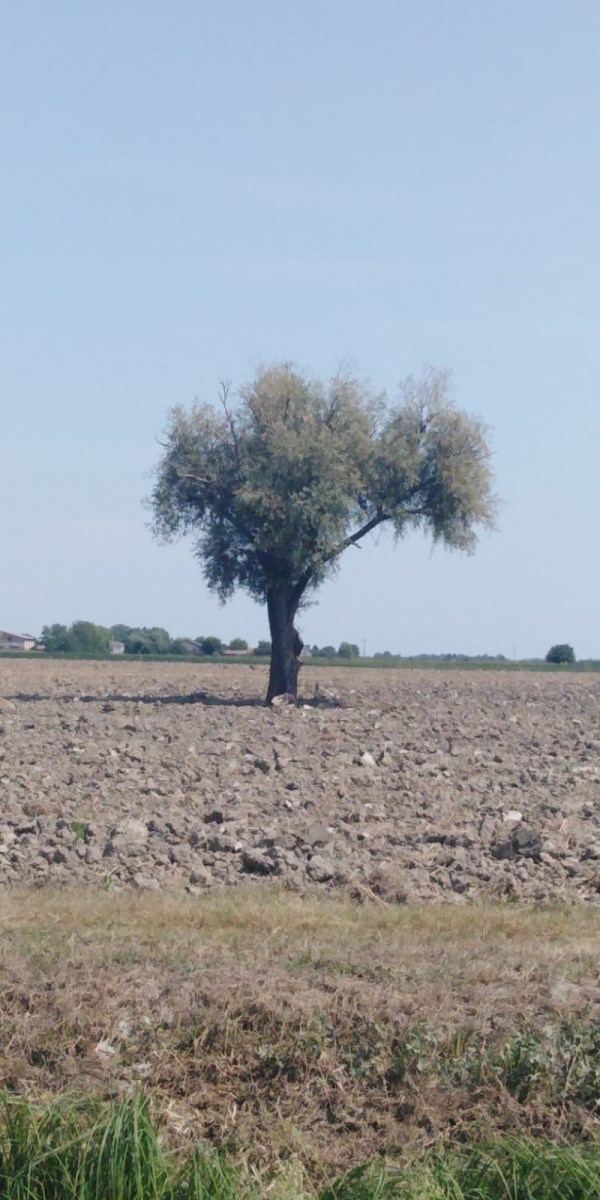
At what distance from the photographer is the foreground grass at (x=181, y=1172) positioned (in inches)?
262

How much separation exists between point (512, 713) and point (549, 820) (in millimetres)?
15807

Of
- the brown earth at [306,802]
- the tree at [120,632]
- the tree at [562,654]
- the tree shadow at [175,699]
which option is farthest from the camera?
the tree at [120,632]

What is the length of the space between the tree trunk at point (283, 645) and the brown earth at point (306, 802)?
17.3 ft

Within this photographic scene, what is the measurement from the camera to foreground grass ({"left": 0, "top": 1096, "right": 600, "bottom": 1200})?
262 inches

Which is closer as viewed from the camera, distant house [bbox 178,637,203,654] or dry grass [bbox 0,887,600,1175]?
dry grass [bbox 0,887,600,1175]

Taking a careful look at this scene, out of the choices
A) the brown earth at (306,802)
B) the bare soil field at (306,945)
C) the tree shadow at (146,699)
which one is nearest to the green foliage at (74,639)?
the tree shadow at (146,699)

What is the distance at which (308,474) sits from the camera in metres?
31.8

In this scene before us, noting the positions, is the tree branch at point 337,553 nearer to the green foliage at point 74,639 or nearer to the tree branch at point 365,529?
the tree branch at point 365,529

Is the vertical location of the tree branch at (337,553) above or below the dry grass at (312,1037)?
above

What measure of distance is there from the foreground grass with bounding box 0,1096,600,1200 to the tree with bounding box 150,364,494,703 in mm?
24932

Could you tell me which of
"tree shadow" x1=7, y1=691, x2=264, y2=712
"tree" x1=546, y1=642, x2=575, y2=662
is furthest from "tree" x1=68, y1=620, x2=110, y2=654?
"tree shadow" x1=7, y1=691, x2=264, y2=712

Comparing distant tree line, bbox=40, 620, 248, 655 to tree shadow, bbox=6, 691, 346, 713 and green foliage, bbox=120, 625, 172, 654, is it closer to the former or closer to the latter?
green foliage, bbox=120, 625, 172, 654

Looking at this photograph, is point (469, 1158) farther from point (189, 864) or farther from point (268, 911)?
point (189, 864)

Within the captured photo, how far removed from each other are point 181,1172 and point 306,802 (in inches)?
305
